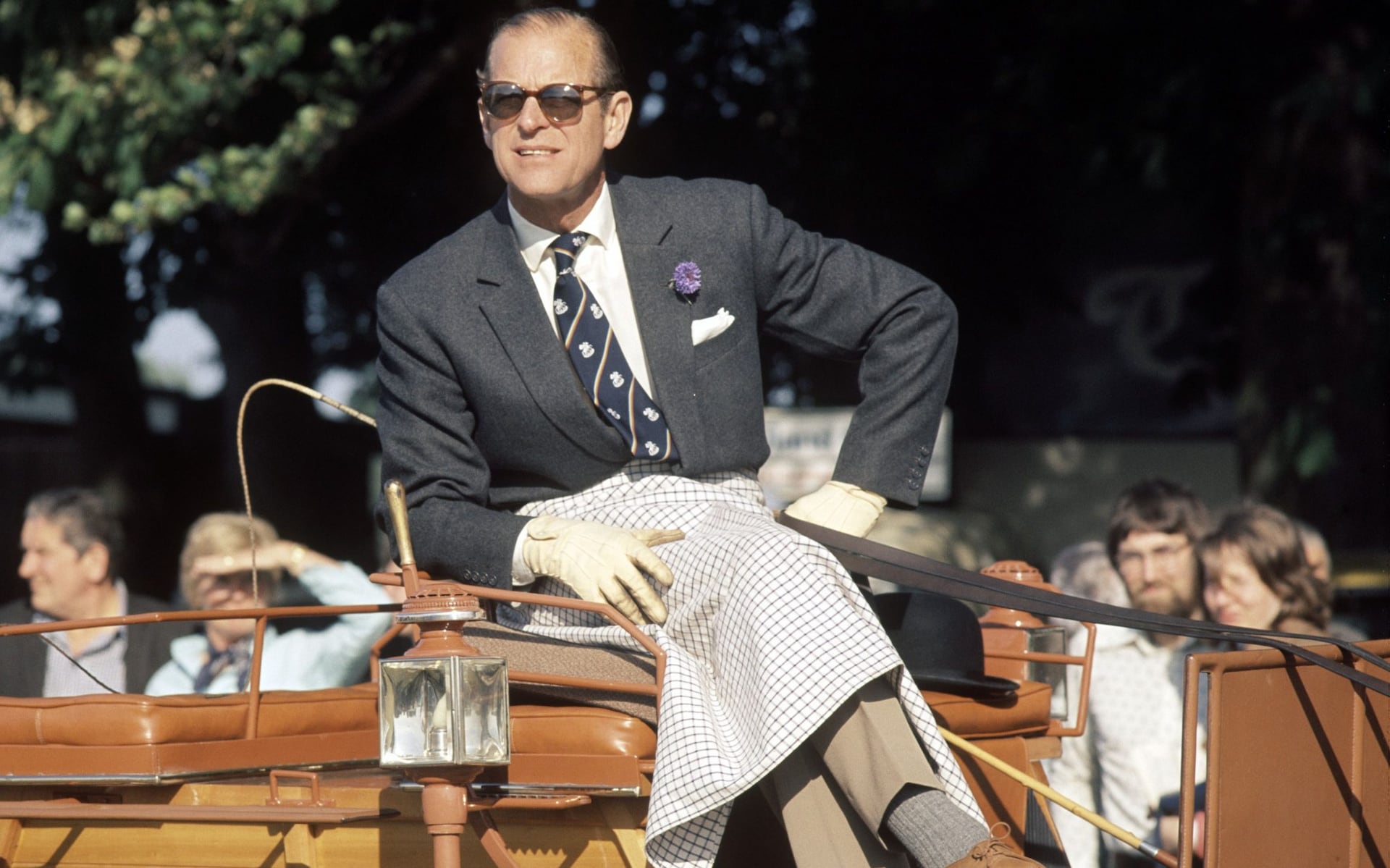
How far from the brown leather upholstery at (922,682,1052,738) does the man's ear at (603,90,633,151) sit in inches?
45.1

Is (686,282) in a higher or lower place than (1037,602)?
higher

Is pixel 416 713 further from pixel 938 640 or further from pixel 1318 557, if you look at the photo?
pixel 1318 557

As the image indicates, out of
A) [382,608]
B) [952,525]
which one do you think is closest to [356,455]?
[952,525]

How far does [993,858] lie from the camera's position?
2.18m

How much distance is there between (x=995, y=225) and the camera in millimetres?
9266

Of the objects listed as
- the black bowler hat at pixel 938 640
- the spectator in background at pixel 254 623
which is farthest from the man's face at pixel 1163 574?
the spectator in background at pixel 254 623

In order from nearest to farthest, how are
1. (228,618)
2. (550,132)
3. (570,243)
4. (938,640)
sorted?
(228,618)
(550,132)
(570,243)
(938,640)

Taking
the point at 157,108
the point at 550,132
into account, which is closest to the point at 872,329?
the point at 550,132

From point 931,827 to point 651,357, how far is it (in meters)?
0.97

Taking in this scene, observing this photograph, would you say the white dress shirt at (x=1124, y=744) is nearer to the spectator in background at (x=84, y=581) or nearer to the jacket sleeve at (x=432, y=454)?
the jacket sleeve at (x=432, y=454)

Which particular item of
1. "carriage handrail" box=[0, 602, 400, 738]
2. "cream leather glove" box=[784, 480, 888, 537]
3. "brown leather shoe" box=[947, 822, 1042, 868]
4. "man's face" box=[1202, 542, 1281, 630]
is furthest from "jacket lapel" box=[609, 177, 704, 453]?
"man's face" box=[1202, 542, 1281, 630]

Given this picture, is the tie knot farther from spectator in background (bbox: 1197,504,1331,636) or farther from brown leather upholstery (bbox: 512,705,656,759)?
spectator in background (bbox: 1197,504,1331,636)

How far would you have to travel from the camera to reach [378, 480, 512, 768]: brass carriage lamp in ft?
7.09

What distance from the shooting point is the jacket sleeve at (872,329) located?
2904 mm
